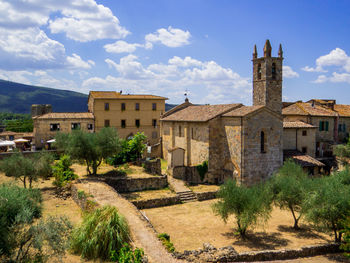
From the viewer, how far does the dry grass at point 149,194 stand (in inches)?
1077

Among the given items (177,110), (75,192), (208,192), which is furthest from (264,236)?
(177,110)

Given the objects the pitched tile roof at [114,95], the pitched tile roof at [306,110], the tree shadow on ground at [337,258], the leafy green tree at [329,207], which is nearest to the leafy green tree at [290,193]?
the leafy green tree at [329,207]

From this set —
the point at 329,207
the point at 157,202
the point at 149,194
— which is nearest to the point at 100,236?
the point at 157,202

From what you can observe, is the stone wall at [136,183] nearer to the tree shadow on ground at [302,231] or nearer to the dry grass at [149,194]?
the dry grass at [149,194]

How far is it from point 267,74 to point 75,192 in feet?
84.0

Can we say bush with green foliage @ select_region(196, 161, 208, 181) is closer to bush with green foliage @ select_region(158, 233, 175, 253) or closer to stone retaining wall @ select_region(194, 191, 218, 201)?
stone retaining wall @ select_region(194, 191, 218, 201)

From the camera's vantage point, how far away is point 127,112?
4938 centimetres

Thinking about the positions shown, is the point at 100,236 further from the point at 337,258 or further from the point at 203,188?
the point at 203,188

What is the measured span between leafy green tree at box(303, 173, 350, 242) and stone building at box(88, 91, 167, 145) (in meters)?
33.5

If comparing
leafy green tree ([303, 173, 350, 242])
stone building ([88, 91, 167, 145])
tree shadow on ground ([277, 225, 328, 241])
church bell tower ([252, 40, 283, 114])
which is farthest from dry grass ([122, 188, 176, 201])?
stone building ([88, 91, 167, 145])

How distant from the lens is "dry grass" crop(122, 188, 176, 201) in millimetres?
27359

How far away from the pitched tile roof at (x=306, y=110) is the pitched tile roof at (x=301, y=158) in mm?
8514

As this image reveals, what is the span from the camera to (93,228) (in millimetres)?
14453

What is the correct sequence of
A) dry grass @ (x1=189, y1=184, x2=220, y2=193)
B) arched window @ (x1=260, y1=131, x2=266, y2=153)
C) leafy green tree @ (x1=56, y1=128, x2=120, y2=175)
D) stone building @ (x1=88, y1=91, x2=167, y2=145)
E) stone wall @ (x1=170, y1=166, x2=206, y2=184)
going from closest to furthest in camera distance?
1. leafy green tree @ (x1=56, y1=128, x2=120, y2=175)
2. dry grass @ (x1=189, y1=184, x2=220, y2=193)
3. arched window @ (x1=260, y1=131, x2=266, y2=153)
4. stone wall @ (x1=170, y1=166, x2=206, y2=184)
5. stone building @ (x1=88, y1=91, x2=167, y2=145)
